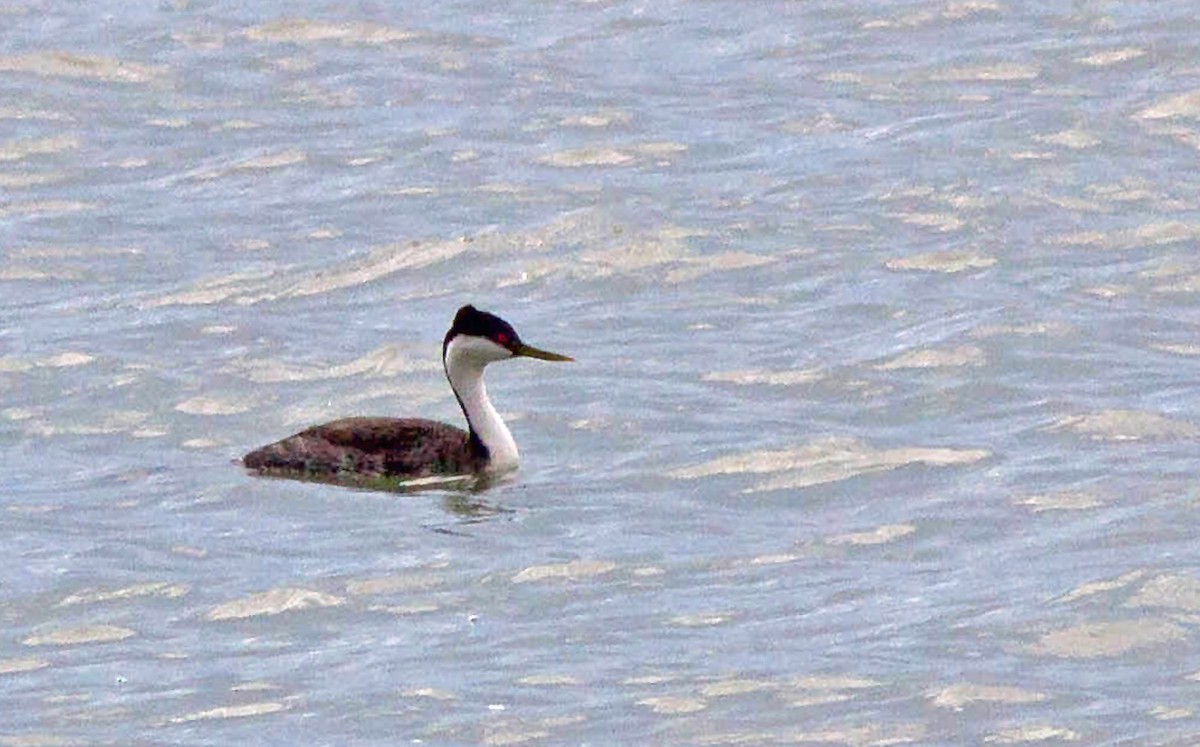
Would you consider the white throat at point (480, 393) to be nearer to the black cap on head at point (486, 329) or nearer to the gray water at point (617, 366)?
the black cap on head at point (486, 329)

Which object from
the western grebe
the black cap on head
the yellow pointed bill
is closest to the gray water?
the western grebe

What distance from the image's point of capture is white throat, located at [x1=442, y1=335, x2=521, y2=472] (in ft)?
60.4

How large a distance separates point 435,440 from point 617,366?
7.12 ft

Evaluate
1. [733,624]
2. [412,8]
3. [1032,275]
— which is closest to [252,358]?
[1032,275]

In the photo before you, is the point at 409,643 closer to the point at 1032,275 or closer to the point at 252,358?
the point at 252,358

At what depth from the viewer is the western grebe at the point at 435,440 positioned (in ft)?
59.3

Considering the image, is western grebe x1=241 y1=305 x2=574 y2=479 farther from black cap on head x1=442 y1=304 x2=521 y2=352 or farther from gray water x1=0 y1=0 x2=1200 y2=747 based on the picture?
gray water x1=0 y1=0 x2=1200 y2=747

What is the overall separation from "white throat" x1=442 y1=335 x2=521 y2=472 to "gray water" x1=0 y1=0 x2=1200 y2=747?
0.83 ft

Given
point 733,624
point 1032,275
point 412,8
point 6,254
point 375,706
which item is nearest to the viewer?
point 375,706

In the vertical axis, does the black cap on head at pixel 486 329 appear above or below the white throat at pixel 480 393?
above

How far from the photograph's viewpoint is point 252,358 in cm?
2066

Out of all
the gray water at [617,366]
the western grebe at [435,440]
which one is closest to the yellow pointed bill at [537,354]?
the western grebe at [435,440]

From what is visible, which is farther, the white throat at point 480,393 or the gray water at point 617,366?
the white throat at point 480,393

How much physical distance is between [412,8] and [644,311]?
32.7 ft
